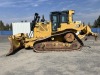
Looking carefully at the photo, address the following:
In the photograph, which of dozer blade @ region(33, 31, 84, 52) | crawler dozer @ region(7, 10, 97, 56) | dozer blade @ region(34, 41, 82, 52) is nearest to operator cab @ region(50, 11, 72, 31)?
crawler dozer @ region(7, 10, 97, 56)

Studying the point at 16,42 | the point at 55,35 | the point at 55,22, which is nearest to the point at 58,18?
the point at 55,22

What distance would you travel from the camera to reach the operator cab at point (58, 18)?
21156 millimetres

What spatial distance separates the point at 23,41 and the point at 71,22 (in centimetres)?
412

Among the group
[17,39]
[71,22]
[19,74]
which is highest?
[71,22]

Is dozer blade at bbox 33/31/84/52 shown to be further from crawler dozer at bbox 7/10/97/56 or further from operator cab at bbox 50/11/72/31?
operator cab at bbox 50/11/72/31

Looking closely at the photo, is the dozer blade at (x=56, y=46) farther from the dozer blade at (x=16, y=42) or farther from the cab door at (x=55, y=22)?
the cab door at (x=55, y=22)

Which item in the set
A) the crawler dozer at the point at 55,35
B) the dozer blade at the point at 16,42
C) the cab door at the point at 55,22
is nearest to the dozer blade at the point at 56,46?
the crawler dozer at the point at 55,35

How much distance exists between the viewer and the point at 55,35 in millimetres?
20312

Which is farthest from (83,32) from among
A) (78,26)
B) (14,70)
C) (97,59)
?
(14,70)

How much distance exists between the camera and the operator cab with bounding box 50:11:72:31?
21.2 meters

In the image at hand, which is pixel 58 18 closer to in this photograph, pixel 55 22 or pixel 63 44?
pixel 55 22

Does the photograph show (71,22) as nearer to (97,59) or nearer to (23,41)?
(23,41)

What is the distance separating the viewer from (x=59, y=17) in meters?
21.3

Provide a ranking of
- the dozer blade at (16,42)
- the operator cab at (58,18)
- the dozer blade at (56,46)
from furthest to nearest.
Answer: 1. the operator cab at (58,18)
2. the dozer blade at (56,46)
3. the dozer blade at (16,42)
